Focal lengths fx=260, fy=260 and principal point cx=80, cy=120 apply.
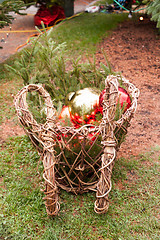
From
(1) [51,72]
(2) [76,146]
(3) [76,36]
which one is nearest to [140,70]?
(3) [76,36]

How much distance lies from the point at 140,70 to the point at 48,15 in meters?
3.48

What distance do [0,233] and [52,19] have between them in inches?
249

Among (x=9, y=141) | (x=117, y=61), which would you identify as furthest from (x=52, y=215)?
(x=117, y=61)

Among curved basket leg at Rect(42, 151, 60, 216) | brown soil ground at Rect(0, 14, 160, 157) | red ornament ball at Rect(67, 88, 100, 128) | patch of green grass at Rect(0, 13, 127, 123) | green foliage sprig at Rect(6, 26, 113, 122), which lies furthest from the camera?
patch of green grass at Rect(0, 13, 127, 123)

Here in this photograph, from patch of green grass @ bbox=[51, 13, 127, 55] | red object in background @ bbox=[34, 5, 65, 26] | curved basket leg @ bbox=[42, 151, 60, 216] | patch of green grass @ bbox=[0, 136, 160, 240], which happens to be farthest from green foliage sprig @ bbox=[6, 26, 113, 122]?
red object in background @ bbox=[34, 5, 65, 26]

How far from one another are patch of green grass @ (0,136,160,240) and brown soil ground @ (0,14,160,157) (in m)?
0.43

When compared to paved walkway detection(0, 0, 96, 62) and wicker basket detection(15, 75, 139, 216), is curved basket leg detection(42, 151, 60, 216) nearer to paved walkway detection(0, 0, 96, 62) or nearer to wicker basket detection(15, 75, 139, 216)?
wicker basket detection(15, 75, 139, 216)

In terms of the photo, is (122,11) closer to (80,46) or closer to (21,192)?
(80,46)

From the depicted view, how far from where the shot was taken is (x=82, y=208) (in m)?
2.49

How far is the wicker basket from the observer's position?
6.67ft

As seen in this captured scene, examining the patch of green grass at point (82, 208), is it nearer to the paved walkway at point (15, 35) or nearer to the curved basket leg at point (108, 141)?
the curved basket leg at point (108, 141)

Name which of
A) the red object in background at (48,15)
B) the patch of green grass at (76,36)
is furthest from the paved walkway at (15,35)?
the patch of green grass at (76,36)

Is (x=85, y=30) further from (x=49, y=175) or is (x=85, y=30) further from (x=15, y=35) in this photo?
(x=49, y=175)

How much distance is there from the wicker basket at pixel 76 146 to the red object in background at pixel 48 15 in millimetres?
5476
